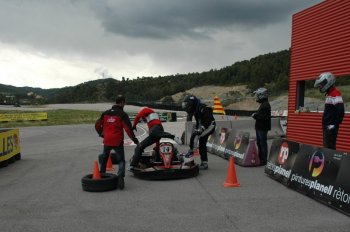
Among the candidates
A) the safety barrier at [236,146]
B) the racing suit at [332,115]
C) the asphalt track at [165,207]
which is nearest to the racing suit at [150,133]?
the asphalt track at [165,207]

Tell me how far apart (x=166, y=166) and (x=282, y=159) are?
255 centimetres

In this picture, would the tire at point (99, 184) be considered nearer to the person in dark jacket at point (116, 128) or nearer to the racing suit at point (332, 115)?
the person in dark jacket at point (116, 128)

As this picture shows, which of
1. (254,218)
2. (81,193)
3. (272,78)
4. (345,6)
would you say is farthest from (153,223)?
(272,78)

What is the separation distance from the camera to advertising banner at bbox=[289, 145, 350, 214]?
6395mm

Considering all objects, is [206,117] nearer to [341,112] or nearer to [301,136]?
[341,112]

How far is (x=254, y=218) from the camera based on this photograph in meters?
6.05

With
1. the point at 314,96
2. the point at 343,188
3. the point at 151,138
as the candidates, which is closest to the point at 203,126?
the point at 151,138

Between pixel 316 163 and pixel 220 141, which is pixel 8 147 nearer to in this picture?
pixel 220 141

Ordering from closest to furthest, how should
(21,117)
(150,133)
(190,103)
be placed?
(150,133) < (190,103) < (21,117)

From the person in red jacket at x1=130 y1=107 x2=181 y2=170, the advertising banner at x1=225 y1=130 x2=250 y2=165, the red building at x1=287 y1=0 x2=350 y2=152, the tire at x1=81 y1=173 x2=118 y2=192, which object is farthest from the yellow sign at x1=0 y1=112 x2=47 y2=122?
the tire at x1=81 y1=173 x2=118 y2=192

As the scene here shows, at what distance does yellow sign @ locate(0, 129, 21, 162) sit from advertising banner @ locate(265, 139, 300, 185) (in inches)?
302

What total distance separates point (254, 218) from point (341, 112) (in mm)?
3339

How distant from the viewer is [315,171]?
724 cm

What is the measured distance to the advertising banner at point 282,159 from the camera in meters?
8.25
